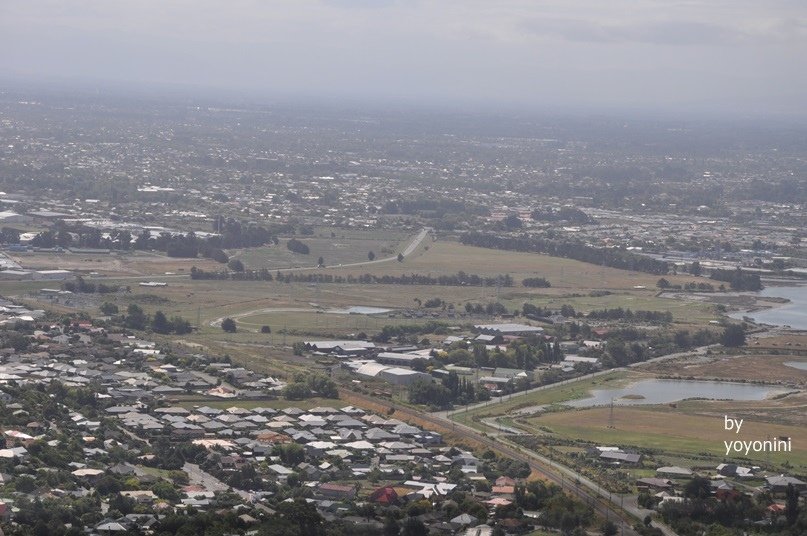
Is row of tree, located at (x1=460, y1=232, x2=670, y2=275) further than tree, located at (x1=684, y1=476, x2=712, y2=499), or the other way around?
row of tree, located at (x1=460, y1=232, x2=670, y2=275)

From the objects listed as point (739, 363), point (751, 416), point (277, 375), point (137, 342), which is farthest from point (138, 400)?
point (739, 363)

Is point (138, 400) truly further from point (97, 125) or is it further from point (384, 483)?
point (97, 125)

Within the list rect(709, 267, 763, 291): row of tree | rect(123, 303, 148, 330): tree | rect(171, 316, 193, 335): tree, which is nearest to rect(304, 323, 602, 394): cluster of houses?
rect(171, 316, 193, 335): tree

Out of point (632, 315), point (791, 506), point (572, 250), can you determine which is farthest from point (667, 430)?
point (572, 250)

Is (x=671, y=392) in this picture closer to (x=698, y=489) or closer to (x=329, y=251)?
(x=698, y=489)

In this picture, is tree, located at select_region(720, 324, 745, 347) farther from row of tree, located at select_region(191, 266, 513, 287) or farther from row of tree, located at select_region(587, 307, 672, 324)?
row of tree, located at select_region(191, 266, 513, 287)

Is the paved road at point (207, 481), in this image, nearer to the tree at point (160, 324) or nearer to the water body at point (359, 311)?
the tree at point (160, 324)
